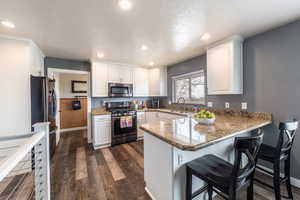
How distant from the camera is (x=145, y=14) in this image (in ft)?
5.48

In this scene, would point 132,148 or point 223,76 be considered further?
point 132,148

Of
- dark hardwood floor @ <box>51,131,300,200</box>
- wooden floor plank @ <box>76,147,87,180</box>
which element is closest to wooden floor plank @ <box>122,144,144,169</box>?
dark hardwood floor @ <box>51,131,300,200</box>

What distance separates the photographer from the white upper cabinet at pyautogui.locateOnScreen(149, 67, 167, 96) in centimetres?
434

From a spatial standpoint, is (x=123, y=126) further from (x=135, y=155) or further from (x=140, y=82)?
(x=140, y=82)

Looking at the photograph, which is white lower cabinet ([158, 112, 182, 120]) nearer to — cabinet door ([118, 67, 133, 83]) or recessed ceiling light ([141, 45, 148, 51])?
cabinet door ([118, 67, 133, 83])

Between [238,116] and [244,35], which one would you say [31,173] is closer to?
[238,116]

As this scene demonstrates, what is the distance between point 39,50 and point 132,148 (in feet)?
10.0

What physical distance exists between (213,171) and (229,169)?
6.7 inches

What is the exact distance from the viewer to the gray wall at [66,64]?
3.36m

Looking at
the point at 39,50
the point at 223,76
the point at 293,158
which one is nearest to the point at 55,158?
the point at 39,50

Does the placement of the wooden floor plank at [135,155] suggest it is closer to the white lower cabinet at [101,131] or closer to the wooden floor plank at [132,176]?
the wooden floor plank at [132,176]

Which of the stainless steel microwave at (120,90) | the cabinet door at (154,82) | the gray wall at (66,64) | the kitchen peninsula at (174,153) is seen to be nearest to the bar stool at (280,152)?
the kitchen peninsula at (174,153)

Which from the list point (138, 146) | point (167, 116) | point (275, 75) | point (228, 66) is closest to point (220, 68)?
point (228, 66)

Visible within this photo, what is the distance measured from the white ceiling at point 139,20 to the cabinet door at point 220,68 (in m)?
0.23
